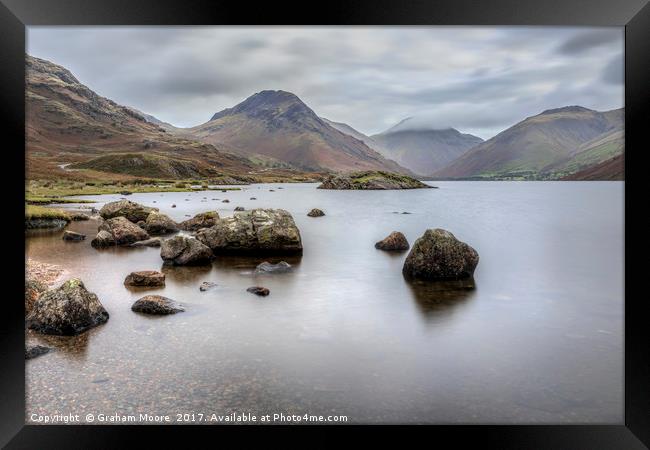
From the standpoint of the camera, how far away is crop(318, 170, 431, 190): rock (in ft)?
520

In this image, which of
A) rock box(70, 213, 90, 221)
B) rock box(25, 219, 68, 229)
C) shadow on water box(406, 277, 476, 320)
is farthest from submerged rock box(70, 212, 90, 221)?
shadow on water box(406, 277, 476, 320)

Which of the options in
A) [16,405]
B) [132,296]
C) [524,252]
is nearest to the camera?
[16,405]

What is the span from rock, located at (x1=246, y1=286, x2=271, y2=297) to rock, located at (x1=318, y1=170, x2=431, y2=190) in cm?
14306

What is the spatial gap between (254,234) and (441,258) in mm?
9854

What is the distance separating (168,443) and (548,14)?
797cm

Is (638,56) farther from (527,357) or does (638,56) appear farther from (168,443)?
(168,443)

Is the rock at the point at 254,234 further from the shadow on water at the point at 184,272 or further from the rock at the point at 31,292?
the rock at the point at 31,292

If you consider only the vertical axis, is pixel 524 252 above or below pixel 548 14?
below

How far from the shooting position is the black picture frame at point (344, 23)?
5.58m

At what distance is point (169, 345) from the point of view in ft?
32.9

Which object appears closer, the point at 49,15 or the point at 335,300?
the point at 49,15

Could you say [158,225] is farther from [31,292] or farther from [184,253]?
[31,292]

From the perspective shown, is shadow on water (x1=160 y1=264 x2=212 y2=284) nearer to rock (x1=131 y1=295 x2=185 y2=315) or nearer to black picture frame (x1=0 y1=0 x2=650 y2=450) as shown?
rock (x1=131 y1=295 x2=185 y2=315)

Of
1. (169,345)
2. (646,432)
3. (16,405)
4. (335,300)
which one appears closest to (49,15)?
(16,405)
